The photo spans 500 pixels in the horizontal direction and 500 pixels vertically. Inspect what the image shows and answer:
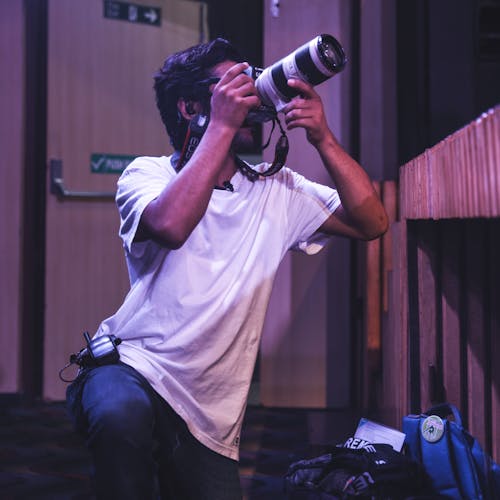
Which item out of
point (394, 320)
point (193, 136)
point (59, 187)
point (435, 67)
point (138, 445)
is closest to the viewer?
point (138, 445)

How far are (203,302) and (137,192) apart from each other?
232mm

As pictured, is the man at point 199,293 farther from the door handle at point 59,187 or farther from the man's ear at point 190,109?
the door handle at point 59,187

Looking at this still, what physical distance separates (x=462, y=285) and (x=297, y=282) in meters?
1.42

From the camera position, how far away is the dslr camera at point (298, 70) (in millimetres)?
1190

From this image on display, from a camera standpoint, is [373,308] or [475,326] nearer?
[475,326]

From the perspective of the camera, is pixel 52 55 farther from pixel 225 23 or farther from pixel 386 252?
pixel 386 252

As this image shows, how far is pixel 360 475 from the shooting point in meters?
1.15

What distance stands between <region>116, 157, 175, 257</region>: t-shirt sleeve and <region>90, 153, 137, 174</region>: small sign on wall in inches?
67.5

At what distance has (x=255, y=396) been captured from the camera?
310cm

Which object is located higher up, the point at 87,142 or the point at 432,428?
the point at 87,142

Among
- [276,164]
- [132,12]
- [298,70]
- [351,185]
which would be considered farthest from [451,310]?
[132,12]

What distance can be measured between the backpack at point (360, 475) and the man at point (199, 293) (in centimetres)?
14

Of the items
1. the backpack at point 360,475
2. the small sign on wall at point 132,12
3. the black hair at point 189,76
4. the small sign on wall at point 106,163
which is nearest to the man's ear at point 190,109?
the black hair at point 189,76

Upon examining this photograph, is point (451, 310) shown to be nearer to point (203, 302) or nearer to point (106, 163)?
point (203, 302)
